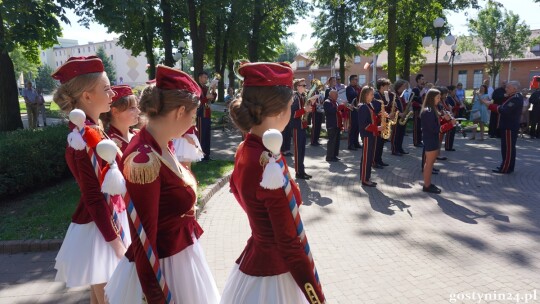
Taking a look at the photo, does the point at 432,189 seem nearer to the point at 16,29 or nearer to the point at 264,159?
the point at 264,159

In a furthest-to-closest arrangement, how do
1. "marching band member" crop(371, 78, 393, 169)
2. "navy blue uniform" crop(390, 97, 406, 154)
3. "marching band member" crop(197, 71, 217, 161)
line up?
"navy blue uniform" crop(390, 97, 406, 154) → "marching band member" crop(197, 71, 217, 161) → "marching band member" crop(371, 78, 393, 169)

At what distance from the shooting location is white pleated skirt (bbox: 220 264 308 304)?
2176mm

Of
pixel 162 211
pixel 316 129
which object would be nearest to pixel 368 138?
pixel 316 129

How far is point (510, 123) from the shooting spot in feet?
30.8

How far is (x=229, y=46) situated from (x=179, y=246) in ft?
96.1

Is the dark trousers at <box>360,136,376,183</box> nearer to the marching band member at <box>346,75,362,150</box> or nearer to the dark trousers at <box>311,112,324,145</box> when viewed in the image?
the marching band member at <box>346,75,362,150</box>

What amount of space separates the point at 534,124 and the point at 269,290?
1691 centimetres

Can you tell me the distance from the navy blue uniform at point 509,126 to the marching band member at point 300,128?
4.81 meters

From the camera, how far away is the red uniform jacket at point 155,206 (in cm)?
199

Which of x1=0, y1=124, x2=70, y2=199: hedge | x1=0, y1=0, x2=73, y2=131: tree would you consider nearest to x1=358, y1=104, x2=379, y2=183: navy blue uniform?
x1=0, y1=124, x2=70, y2=199: hedge

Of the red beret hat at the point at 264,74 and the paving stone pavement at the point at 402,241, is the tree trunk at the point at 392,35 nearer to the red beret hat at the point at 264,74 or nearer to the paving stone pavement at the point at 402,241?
the paving stone pavement at the point at 402,241

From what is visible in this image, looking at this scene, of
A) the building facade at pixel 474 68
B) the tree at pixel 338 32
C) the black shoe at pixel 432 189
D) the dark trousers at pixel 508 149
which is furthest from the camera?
the building facade at pixel 474 68

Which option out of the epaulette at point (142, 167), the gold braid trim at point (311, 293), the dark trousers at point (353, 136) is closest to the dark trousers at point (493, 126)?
the dark trousers at point (353, 136)

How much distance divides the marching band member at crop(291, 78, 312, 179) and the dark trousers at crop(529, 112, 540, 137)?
1107cm
